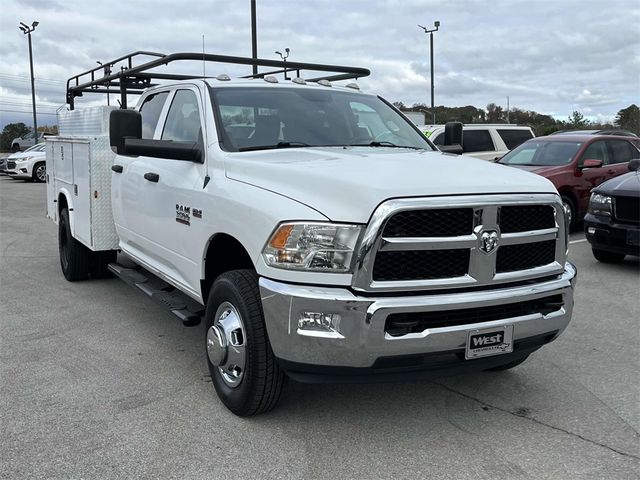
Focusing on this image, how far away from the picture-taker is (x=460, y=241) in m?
3.13

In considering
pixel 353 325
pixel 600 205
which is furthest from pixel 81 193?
pixel 600 205

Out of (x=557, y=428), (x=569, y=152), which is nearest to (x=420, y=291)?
(x=557, y=428)

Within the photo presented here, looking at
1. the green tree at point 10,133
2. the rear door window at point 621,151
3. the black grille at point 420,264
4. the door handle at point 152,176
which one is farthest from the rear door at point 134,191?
the green tree at point 10,133

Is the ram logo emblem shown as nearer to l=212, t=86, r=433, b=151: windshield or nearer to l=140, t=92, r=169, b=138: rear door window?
l=212, t=86, r=433, b=151: windshield

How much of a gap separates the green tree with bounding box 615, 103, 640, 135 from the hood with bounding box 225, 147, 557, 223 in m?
35.8

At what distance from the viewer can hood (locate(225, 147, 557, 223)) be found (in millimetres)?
3080

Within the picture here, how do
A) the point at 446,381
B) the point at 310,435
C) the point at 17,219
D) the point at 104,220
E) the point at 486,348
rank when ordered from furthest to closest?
1. the point at 17,219
2. the point at 104,220
3. the point at 446,381
4. the point at 310,435
5. the point at 486,348

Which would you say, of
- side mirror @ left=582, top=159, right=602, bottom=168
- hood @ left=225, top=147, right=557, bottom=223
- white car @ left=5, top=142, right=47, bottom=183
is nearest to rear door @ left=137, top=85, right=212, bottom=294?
hood @ left=225, top=147, right=557, bottom=223

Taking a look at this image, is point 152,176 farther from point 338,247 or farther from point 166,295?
point 338,247

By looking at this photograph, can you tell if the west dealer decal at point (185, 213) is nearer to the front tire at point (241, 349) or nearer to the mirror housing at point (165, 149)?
the mirror housing at point (165, 149)

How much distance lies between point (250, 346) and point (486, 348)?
4.08 ft

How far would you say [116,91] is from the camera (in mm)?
8438

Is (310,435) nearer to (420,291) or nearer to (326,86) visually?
(420,291)

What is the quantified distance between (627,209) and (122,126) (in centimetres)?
604
